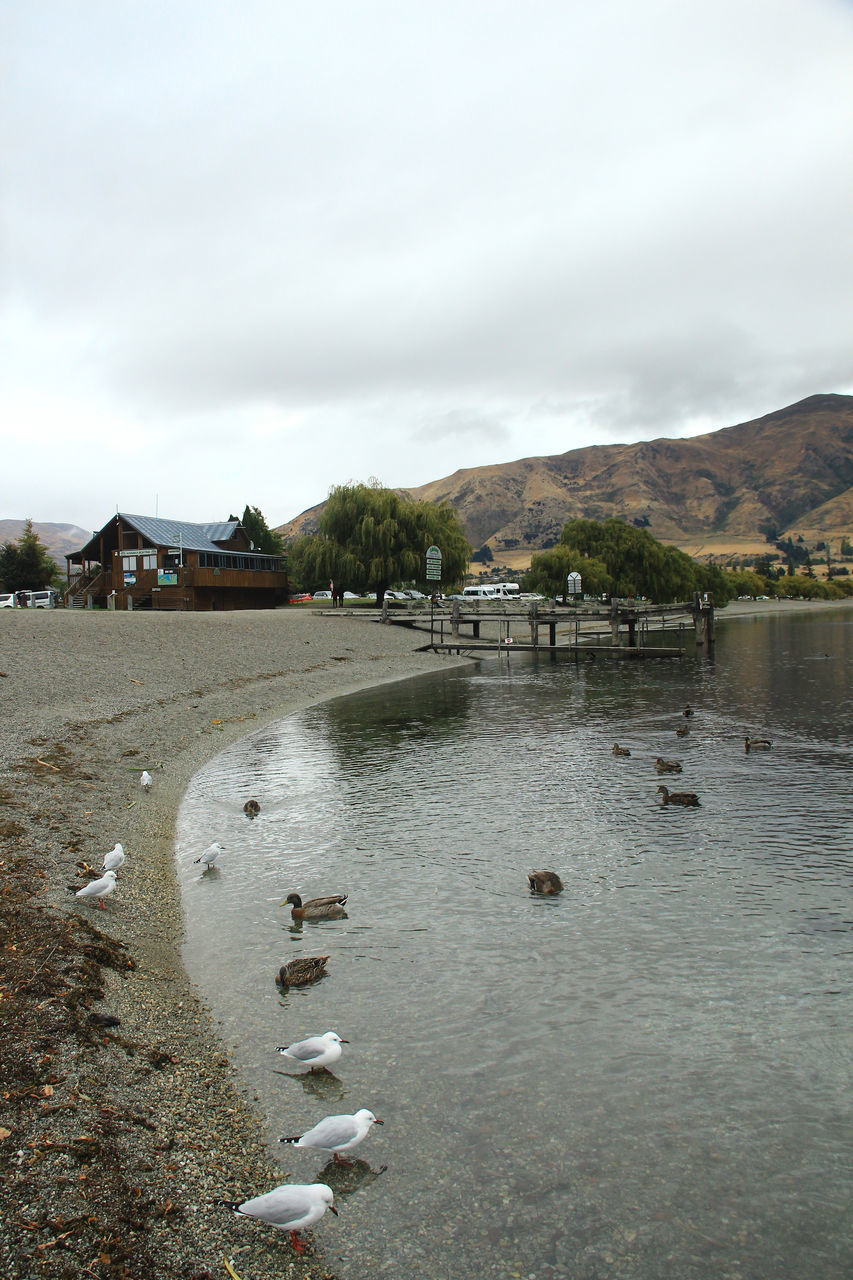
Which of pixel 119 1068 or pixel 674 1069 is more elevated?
pixel 119 1068

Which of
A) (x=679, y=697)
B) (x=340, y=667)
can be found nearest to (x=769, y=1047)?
(x=679, y=697)

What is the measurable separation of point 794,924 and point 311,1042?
7104 millimetres

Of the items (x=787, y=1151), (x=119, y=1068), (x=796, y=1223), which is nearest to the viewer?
(x=796, y=1223)

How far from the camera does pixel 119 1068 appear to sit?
7234mm

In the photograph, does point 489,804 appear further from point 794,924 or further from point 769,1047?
point 769,1047

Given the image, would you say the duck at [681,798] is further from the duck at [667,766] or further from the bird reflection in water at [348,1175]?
the bird reflection in water at [348,1175]

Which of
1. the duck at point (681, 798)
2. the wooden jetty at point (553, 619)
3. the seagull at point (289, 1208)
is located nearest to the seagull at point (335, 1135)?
the seagull at point (289, 1208)

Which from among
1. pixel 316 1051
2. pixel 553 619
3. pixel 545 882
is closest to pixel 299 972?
pixel 316 1051

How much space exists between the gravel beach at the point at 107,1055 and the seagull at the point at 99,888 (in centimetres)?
18

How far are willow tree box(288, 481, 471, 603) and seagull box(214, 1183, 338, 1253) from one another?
74.3m

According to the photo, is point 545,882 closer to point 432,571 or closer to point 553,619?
point 553,619

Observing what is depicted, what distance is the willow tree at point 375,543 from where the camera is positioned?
79375 millimetres

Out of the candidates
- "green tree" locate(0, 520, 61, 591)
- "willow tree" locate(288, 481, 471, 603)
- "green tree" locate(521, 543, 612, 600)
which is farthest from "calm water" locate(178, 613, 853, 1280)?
"green tree" locate(0, 520, 61, 591)

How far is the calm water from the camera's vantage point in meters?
5.98
